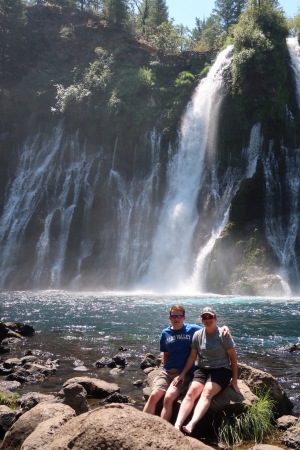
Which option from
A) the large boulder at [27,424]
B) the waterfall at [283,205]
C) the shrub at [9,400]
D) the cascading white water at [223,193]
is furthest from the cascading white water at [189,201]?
the large boulder at [27,424]

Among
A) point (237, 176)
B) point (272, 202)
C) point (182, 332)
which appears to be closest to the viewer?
point (182, 332)

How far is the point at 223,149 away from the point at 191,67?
18.6 metres

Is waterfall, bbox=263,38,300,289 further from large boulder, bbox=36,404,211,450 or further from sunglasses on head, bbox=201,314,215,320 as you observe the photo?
large boulder, bbox=36,404,211,450

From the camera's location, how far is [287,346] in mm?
14484

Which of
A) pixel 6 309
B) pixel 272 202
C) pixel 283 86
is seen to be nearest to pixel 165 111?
pixel 283 86

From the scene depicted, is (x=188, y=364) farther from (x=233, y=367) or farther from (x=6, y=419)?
(x=6, y=419)

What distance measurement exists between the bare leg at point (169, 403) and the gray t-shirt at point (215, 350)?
650 millimetres

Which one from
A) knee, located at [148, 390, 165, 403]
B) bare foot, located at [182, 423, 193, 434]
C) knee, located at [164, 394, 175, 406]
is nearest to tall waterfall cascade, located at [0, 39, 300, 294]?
knee, located at [148, 390, 165, 403]

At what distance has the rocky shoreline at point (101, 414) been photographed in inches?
170

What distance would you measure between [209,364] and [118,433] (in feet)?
11.6

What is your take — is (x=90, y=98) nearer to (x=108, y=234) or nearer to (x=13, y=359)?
(x=108, y=234)

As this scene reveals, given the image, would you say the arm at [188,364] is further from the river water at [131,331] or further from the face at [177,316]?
the river water at [131,331]

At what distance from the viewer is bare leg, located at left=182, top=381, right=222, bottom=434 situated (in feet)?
22.4

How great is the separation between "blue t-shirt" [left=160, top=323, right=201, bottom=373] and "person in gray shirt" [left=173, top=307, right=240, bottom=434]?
173mm
